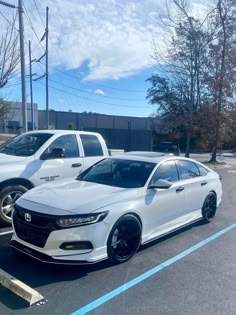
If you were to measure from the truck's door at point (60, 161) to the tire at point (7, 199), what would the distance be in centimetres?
50

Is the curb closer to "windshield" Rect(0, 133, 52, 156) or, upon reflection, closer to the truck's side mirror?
the truck's side mirror

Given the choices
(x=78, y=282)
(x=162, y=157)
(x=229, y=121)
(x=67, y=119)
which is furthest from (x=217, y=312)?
(x=67, y=119)

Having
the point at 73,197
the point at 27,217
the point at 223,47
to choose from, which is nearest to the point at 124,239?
the point at 73,197

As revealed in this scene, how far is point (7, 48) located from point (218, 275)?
11.6 metres

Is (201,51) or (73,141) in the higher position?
(201,51)

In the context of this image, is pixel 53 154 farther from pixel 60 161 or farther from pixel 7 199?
pixel 7 199

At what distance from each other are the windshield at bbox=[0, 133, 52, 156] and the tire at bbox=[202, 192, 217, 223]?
3737 mm

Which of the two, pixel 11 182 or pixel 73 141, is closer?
pixel 11 182

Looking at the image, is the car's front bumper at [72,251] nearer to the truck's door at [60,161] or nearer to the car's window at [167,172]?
the car's window at [167,172]

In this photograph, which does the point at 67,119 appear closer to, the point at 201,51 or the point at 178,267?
the point at 201,51

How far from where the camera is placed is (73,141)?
7211 millimetres

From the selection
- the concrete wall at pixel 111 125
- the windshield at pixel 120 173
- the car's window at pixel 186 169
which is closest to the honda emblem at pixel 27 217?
the windshield at pixel 120 173

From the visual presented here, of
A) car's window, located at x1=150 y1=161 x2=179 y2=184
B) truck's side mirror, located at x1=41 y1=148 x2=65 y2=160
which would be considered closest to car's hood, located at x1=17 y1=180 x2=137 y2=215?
car's window, located at x1=150 y1=161 x2=179 y2=184

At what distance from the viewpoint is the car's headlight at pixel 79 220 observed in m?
3.87
